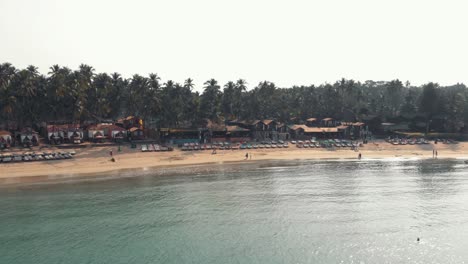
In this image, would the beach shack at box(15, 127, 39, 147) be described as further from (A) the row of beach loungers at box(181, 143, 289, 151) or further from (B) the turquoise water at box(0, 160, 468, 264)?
(A) the row of beach loungers at box(181, 143, 289, 151)

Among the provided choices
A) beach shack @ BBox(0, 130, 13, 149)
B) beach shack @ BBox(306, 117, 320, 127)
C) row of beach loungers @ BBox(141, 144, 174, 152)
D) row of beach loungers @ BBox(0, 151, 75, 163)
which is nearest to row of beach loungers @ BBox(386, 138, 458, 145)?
beach shack @ BBox(306, 117, 320, 127)

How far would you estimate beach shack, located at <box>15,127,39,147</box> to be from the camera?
2766 inches

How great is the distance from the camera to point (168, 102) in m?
87.8

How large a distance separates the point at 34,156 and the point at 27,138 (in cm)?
1118

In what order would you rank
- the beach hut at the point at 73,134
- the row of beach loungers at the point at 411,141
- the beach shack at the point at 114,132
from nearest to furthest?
the beach hut at the point at 73,134, the beach shack at the point at 114,132, the row of beach loungers at the point at 411,141

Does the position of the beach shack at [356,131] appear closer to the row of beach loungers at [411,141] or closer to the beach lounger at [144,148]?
the row of beach loungers at [411,141]

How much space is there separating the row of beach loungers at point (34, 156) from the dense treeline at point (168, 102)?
45.4 feet

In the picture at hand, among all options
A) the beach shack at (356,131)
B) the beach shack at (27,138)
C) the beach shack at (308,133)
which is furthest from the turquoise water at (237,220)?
the beach shack at (356,131)

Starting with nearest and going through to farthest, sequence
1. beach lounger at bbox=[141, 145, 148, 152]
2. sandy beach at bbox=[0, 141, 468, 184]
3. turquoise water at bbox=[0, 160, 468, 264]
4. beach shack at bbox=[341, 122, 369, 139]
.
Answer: turquoise water at bbox=[0, 160, 468, 264]
sandy beach at bbox=[0, 141, 468, 184]
beach lounger at bbox=[141, 145, 148, 152]
beach shack at bbox=[341, 122, 369, 139]

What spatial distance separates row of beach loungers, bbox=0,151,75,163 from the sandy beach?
5.10ft

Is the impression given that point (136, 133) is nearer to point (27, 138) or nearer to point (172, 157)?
point (172, 157)

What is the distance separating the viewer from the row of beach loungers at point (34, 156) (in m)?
60.0

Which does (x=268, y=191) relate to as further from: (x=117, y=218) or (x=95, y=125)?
(x=95, y=125)

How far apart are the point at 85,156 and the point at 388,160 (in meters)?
60.6
